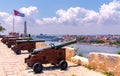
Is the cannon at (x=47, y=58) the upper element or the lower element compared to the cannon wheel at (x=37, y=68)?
upper

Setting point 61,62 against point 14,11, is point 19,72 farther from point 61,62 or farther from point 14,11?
point 14,11

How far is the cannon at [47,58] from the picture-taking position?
9188 mm

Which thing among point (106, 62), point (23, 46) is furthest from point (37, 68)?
point (23, 46)

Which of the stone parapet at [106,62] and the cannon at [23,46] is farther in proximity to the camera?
the cannon at [23,46]

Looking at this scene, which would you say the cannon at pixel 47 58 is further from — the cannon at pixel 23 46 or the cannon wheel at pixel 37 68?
the cannon at pixel 23 46

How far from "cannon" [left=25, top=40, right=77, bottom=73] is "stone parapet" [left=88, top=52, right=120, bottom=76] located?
1.06 meters

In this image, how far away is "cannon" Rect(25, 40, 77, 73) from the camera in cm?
919

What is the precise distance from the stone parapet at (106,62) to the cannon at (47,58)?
3.47 feet

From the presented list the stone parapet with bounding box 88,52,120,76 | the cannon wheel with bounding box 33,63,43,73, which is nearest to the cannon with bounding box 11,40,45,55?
the cannon wheel with bounding box 33,63,43,73

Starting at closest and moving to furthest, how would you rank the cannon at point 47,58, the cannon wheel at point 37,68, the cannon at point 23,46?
the cannon wheel at point 37,68 → the cannon at point 47,58 → the cannon at point 23,46

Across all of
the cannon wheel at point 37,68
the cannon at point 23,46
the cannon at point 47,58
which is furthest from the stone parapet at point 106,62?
the cannon at point 23,46

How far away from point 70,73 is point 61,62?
0.90 meters

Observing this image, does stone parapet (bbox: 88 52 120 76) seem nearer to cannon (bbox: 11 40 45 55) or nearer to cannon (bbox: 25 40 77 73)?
cannon (bbox: 25 40 77 73)

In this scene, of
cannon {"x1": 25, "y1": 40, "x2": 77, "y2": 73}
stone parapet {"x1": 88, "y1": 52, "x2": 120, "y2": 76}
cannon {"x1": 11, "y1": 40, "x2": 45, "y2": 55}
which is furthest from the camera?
cannon {"x1": 11, "y1": 40, "x2": 45, "y2": 55}
